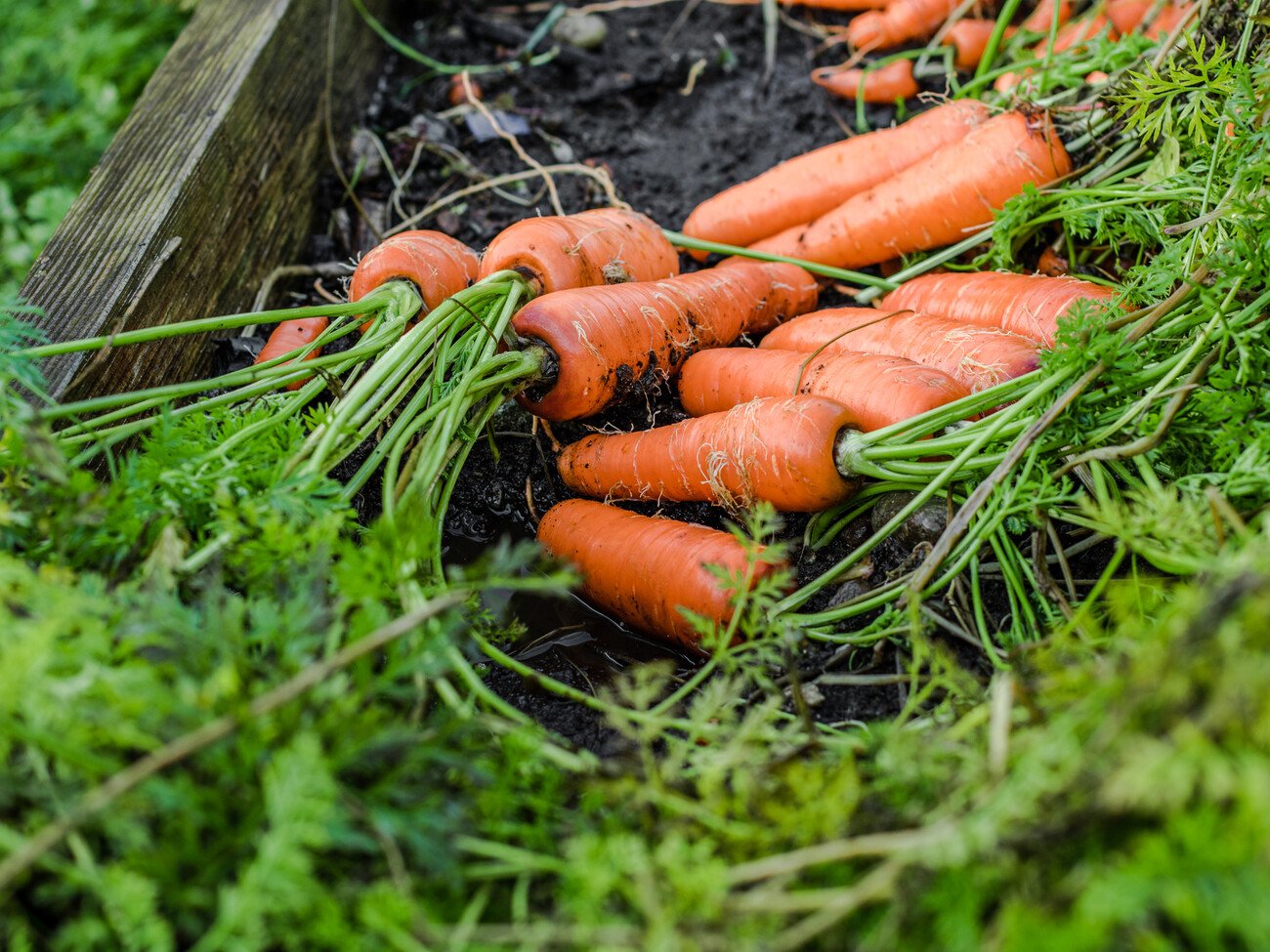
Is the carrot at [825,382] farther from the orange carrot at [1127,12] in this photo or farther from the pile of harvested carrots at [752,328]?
the orange carrot at [1127,12]

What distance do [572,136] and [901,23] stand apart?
1.35m

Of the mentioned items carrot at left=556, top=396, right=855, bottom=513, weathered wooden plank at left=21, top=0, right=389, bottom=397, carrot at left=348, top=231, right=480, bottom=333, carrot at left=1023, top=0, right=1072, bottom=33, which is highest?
weathered wooden plank at left=21, top=0, right=389, bottom=397

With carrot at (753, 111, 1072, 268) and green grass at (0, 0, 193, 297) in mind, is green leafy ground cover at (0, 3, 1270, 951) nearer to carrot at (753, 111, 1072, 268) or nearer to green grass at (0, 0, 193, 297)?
carrot at (753, 111, 1072, 268)

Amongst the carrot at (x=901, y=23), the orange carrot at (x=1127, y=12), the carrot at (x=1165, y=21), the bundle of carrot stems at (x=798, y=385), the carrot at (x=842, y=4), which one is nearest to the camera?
the bundle of carrot stems at (x=798, y=385)

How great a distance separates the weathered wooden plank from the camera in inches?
87.9

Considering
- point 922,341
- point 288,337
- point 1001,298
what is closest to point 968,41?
point 1001,298

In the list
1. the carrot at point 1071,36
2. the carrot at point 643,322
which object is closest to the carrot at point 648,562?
the carrot at point 643,322

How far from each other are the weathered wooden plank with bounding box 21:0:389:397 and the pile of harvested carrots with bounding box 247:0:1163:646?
30 centimetres

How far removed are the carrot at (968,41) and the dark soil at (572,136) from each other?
0.34 m

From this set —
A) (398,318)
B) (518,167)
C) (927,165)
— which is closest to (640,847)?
(398,318)

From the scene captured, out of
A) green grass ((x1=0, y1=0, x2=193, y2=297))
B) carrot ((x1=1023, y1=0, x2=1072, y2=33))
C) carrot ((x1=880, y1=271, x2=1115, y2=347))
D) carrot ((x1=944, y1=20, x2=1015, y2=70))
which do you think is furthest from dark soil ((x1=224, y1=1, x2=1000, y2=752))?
green grass ((x1=0, y1=0, x2=193, y2=297))

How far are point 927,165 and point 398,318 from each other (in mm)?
1739

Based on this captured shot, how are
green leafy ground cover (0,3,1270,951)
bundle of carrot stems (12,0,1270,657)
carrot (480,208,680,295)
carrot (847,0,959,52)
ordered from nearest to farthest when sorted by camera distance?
green leafy ground cover (0,3,1270,951) → bundle of carrot stems (12,0,1270,657) → carrot (480,208,680,295) → carrot (847,0,959,52)

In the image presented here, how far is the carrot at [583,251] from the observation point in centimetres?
255
